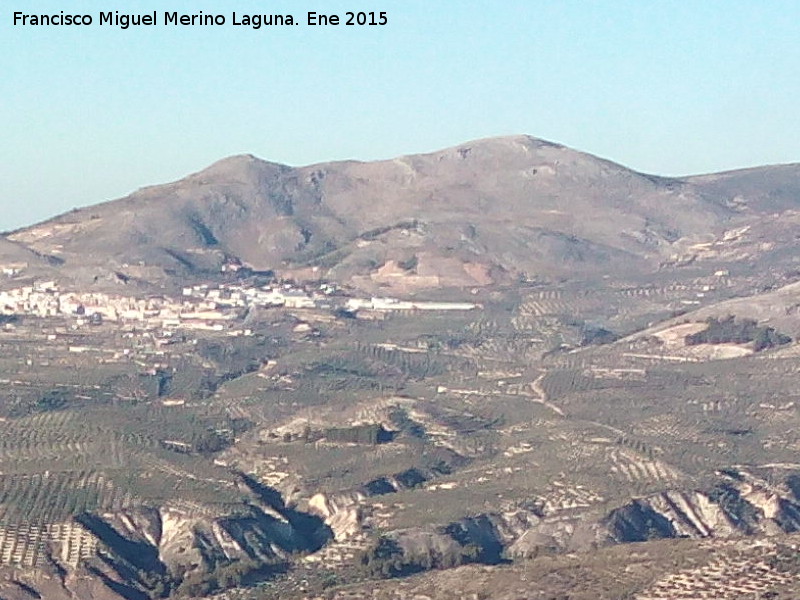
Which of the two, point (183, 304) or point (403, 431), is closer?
point (403, 431)

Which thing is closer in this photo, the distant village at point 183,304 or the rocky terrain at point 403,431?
the rocky terrain at point 403,431

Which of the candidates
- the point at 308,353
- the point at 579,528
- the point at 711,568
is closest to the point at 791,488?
the point at 579,528

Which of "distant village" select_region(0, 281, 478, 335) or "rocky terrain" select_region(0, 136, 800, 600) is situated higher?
"distant village" select_region(0, 281, 478, 335)

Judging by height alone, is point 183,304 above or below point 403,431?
above

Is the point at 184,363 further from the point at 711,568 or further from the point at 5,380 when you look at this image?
the point at 711,568
